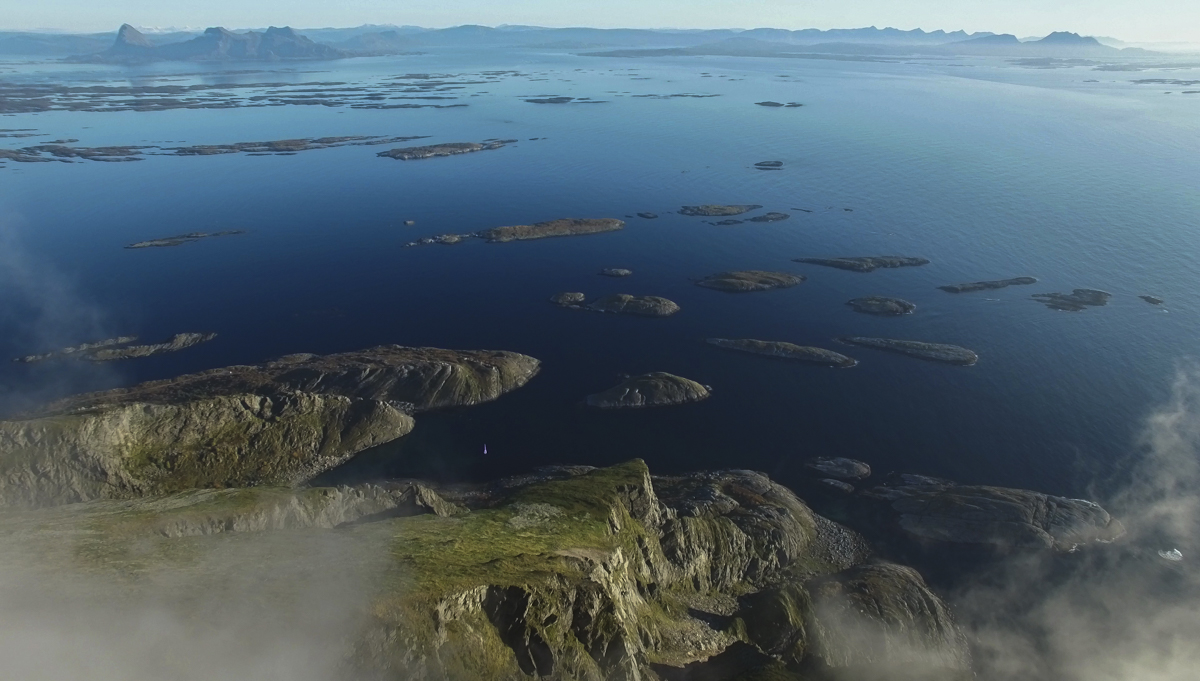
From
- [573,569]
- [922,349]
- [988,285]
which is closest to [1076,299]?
[988,285]

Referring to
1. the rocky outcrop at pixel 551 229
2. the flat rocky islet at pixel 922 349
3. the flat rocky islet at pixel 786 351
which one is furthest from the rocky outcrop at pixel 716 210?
the flat rocky islet at pixel 922 349

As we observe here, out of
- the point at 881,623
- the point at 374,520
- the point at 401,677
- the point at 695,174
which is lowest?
the point at 881,623

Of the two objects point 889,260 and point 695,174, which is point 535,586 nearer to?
point 889,260

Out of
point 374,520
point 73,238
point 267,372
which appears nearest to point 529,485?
point 374,520

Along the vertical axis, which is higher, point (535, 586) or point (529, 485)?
point (535, 586)

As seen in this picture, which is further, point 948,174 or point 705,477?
point 948,174

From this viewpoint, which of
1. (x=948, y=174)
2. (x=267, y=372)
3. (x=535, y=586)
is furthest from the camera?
(x=948, y=174)
